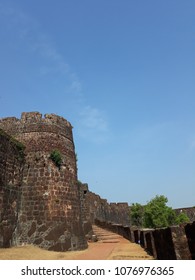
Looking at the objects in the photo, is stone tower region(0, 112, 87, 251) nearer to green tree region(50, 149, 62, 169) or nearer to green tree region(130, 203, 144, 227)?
green tree region(50, 149, 62, 169)

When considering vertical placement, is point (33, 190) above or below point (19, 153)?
below

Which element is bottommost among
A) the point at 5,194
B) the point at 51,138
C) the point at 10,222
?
the point at 10,222

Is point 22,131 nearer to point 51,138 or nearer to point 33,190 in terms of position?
point 51,138

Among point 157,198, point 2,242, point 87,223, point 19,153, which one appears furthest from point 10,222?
point 157,198

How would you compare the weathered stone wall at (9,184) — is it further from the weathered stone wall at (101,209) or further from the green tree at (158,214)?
the green tree at (158,214)

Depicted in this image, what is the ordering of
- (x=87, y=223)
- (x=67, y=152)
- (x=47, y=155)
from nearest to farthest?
(x=47, y=155), (x=67, y=152), (x=87, y=223)

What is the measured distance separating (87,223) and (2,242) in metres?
11.9

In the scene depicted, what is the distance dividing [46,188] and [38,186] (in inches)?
17.2

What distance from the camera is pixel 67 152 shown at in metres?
15.2

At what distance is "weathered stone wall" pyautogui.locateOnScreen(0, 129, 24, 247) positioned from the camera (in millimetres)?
11516

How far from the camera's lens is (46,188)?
13172 mm

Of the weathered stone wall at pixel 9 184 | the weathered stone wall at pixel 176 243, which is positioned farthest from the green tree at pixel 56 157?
the weathered stone wall at pixel 176 243

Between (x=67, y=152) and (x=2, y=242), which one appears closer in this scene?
(x=2, y=242)

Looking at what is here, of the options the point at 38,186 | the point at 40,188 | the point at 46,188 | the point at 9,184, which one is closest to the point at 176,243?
the point at 46,188
